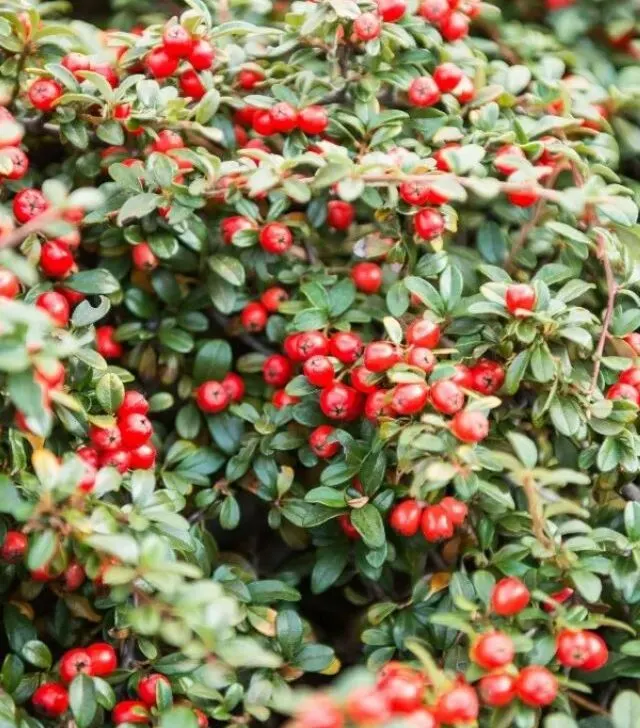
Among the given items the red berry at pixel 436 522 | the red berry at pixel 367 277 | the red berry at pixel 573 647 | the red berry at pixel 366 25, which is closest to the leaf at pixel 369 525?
the red berry at pixel 436 522

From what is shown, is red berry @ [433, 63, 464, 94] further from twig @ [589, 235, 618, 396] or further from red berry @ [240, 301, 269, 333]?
red berry @ [240, 301, 269, 333]

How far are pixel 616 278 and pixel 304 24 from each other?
97 cm

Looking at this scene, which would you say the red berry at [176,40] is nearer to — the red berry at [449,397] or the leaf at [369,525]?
the red berry at [449,397]

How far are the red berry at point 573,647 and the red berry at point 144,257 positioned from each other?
1.30 meters

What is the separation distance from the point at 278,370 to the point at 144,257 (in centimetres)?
43

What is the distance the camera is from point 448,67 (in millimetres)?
2498

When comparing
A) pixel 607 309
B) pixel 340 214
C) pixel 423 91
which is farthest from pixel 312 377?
pixel 423 91

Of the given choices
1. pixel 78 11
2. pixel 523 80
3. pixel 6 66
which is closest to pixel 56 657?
pixel 6 66

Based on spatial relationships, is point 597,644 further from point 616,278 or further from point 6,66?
point 6,66

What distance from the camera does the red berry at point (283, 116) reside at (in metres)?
2.38

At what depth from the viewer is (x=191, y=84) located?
244 cm

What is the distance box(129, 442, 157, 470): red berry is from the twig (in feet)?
3.18

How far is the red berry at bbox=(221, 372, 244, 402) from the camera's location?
2504 millimetres

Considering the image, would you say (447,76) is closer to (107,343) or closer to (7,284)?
(107,343)
